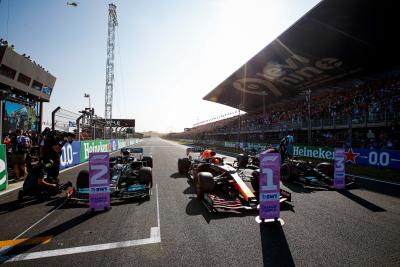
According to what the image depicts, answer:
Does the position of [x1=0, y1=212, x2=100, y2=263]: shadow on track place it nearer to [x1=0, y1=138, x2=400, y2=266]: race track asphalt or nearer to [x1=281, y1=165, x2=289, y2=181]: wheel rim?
[x1=0, y1=138, x2=400, y2=266]: race track asphalt

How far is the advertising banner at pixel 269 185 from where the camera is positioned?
436cm

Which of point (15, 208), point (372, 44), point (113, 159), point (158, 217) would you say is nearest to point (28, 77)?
point (113, 159)

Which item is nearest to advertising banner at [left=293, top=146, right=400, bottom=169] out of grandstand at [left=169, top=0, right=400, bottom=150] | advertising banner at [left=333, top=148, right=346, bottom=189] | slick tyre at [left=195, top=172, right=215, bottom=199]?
grandstand at [left=169, top=0, right=400, bottom=150]

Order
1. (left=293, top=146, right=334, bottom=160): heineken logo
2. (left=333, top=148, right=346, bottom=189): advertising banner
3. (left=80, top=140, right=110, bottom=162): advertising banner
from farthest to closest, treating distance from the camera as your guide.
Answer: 1. (left=293, top=146, right=334, bottom=160): heineken logo
2. (left=80, top=140, right=110, bottom=162): advertising banner
3. (left=333, top=148, right=346, bottom=189): advertising banner

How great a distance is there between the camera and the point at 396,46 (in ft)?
55.2

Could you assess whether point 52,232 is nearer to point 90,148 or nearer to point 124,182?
point 124,182

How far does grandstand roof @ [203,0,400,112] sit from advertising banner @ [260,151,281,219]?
1419cm

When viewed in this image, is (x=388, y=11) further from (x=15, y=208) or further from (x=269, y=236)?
(x=15, y=208)

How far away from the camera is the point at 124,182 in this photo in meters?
7.42

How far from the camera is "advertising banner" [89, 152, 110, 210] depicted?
16.4 feet

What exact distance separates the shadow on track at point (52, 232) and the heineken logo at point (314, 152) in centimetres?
1381

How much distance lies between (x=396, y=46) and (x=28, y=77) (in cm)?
2883

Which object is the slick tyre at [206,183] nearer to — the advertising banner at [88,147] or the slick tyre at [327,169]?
the slick tyre at [327,169]

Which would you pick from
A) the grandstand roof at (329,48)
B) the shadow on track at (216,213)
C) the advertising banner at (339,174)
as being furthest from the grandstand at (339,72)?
the shadow on track at (216,213)
